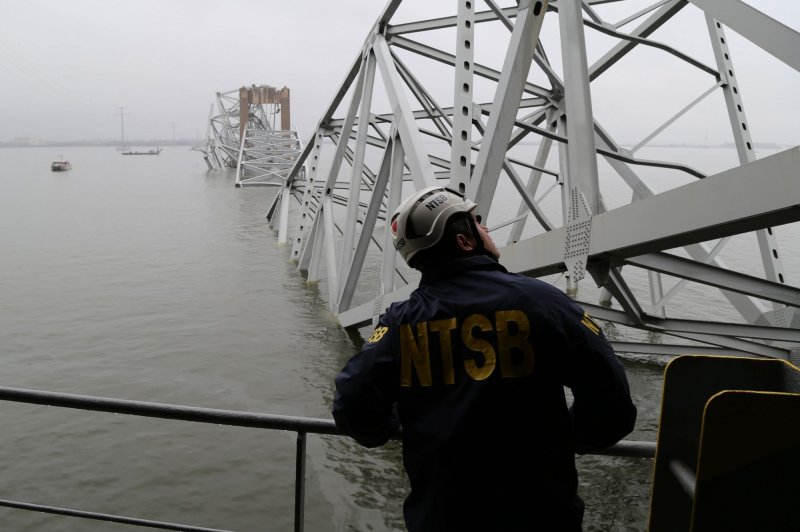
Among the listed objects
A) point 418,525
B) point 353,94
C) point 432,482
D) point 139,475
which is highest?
point 353,94

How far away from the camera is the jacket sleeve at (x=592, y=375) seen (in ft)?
6.43

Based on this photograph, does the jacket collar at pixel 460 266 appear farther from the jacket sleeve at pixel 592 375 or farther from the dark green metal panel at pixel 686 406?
the dark green metal panel at pixel 686 406

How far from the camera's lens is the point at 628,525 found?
658 cm

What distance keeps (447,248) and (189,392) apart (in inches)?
382

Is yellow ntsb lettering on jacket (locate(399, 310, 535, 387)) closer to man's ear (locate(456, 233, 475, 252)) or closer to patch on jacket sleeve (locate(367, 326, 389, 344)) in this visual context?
patch on jacket sleeve (locate(367, 326, 389, 344))

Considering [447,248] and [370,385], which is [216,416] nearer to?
[370,385]

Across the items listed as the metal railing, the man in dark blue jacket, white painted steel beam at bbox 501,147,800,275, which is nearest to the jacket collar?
the man in dark blue jacket

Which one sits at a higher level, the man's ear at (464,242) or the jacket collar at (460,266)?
the man's ear at (464,242)

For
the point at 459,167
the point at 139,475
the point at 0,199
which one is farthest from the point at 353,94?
the point at 0,199

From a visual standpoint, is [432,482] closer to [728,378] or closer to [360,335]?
[728,378]

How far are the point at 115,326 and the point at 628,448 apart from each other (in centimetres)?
1420

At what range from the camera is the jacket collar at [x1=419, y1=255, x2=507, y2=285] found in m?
2.10

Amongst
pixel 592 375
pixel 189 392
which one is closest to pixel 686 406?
pixel 592 375

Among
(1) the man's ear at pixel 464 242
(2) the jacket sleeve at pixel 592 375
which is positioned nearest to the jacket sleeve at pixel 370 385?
(1) the man's ear at pixel 464 242
